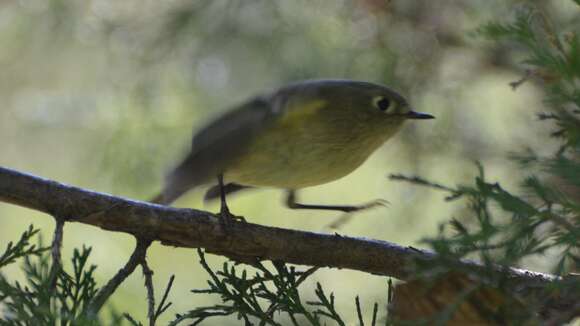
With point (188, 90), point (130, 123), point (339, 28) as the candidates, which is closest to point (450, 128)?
point (339, 28)

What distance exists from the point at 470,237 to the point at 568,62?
0.35 metres

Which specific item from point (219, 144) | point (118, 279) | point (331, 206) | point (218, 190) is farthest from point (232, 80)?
point (118, 279)

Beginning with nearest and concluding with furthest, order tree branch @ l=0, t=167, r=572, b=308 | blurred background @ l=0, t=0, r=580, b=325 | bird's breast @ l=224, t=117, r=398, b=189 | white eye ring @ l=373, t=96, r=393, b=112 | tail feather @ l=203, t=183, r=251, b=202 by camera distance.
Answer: tree branch @ l=0, t=167, r=572, b=308 < bird's breast @ l=224, t=117, r=398, b=189 < white eye ring @ l=373, t=96, r=393, b=112 < tail feather @ l=203, t=183, r=251, b=202 < blurred background @ l=0, t=0, r=580, b=325

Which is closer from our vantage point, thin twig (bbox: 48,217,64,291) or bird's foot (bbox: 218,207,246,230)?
thin twig (bbox: 48,217,64,291)

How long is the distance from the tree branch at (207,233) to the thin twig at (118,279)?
4 cm

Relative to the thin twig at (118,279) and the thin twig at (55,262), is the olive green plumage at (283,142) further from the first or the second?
the thin twig at (55,262)

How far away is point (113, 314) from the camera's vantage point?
4.00 feet

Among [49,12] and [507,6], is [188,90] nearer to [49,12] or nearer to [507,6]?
[49,12]

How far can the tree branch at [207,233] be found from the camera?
5.53ft

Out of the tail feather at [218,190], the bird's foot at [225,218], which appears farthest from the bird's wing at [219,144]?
the tail feather at [218,190]

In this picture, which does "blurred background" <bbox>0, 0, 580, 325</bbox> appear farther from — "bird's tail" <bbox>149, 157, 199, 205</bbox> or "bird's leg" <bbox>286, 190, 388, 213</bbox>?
"bird's tail" <bbox>149, 157, 199, 205</bbox>

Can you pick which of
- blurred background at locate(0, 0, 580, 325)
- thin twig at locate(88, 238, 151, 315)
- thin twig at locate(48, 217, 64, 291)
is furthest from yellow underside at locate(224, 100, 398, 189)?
blurred background at locate(0, 0, 580, 325)

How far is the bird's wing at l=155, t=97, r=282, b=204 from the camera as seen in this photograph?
6.71 ft

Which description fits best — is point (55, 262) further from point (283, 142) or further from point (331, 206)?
point (331, 206)
